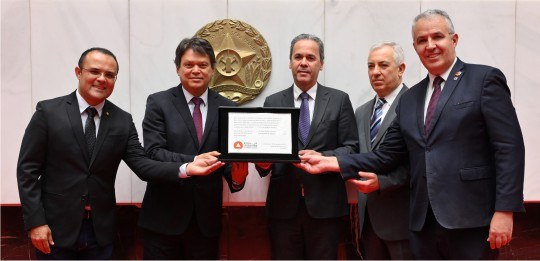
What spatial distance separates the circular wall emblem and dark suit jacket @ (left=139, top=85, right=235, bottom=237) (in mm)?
598

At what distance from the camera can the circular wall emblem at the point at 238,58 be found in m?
3.32

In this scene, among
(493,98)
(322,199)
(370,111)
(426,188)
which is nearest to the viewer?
(493,98)

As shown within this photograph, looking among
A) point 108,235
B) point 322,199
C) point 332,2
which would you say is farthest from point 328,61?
point 108,235

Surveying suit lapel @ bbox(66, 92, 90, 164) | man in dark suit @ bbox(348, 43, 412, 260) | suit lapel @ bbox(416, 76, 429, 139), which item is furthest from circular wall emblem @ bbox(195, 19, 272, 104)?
suit lapel @ bbox(416, 76, 429, 139)

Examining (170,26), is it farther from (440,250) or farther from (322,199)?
(440,250)

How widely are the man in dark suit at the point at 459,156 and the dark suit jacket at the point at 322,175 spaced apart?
0.49 metres

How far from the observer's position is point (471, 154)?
2.12 meters

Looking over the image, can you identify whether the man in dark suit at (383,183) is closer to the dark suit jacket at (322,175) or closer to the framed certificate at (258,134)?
the dark suit jacket at (322,175)

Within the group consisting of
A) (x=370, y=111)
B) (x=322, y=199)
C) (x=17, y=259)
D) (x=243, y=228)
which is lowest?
(x=17, y=259)

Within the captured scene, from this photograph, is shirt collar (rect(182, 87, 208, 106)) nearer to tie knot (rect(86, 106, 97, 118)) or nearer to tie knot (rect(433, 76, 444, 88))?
tie knot (rect(86, 106, 97, 118))

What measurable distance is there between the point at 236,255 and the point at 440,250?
64.1 inches

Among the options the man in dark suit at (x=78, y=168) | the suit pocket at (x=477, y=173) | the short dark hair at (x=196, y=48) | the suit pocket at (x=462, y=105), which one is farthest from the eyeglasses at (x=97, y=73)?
the suit pocket at (x=477, y=173)

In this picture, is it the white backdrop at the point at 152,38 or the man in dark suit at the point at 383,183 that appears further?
the white backdrop at the point at 152,38

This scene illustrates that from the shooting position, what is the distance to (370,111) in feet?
9.44
